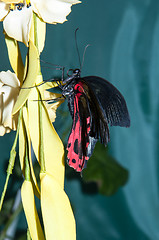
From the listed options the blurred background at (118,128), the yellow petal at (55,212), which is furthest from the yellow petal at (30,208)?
the blurred background at (118,128)

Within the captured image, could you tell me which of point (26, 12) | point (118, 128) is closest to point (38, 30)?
point (26, 12)

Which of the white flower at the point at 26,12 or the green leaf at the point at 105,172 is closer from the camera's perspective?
the white flower at the point at 26,12

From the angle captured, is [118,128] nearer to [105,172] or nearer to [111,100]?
[105,172]

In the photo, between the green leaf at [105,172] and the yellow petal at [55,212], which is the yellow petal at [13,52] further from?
the green leaf at [105,172]

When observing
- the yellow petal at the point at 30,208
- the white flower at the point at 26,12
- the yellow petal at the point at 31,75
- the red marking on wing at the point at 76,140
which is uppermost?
the white flower at the point at 26,12

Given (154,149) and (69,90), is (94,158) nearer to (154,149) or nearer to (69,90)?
(154,149)

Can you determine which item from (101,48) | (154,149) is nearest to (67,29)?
(101,48)

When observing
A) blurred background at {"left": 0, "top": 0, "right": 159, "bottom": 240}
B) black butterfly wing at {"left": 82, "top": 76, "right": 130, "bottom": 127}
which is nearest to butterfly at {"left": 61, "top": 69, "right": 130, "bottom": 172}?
black butterfly wing at {"left": 82, "top": 76, "right": 130, "bottom": 127}
